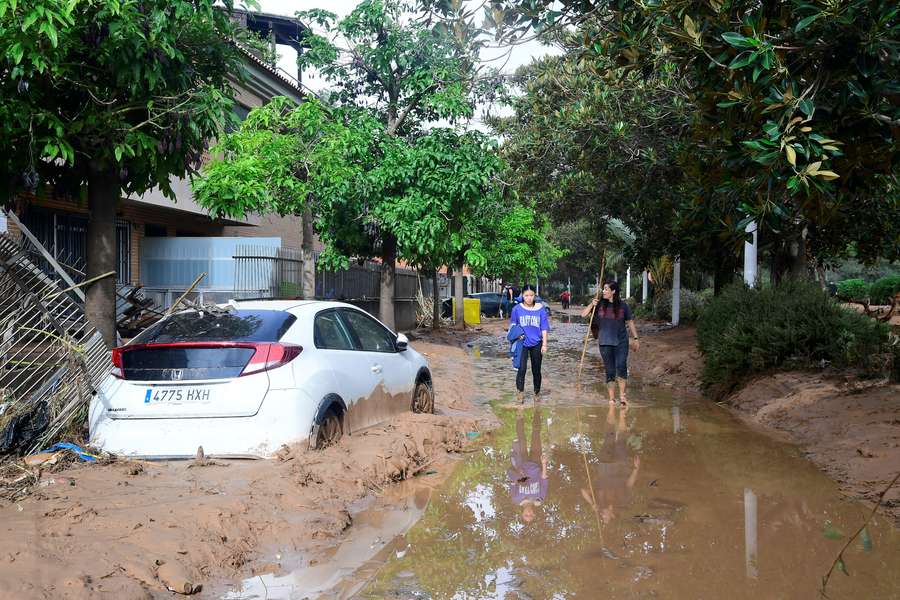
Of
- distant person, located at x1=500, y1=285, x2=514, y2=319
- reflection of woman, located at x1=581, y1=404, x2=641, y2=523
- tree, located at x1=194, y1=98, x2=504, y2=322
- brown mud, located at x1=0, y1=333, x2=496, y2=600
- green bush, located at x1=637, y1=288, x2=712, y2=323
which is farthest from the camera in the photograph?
distant person, located at x1=500, y1=285, x2=514, y2=319

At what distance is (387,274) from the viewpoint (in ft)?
68.3

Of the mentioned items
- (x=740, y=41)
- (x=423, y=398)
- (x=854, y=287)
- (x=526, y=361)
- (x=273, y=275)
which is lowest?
(x=423, y=398)

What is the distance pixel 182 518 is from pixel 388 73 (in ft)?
47.0

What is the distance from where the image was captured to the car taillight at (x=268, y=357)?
6.36 m

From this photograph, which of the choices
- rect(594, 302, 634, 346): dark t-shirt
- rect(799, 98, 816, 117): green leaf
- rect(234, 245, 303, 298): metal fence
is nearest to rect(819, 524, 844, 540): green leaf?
rect(799, 98, 816, 117): green leaf

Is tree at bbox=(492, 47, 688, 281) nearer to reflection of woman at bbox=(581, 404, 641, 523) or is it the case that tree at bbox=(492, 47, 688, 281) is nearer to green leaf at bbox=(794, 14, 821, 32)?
reflection of woman at bbox=(581, 404, 641, 523)

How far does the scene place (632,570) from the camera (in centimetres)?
471

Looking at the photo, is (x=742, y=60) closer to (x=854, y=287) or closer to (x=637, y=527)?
(x=637, y=527)

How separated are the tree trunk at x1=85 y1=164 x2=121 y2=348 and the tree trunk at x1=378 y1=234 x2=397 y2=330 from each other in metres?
11.6

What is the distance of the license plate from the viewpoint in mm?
6305

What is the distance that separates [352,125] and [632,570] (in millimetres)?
12381

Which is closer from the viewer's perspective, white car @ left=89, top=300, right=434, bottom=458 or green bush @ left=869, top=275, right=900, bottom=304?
white car @ left=89, top=300, right=434, bottom=458

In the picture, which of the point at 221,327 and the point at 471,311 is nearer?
the point at 221,327

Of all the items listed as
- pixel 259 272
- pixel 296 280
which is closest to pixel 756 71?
pixel 259 272
